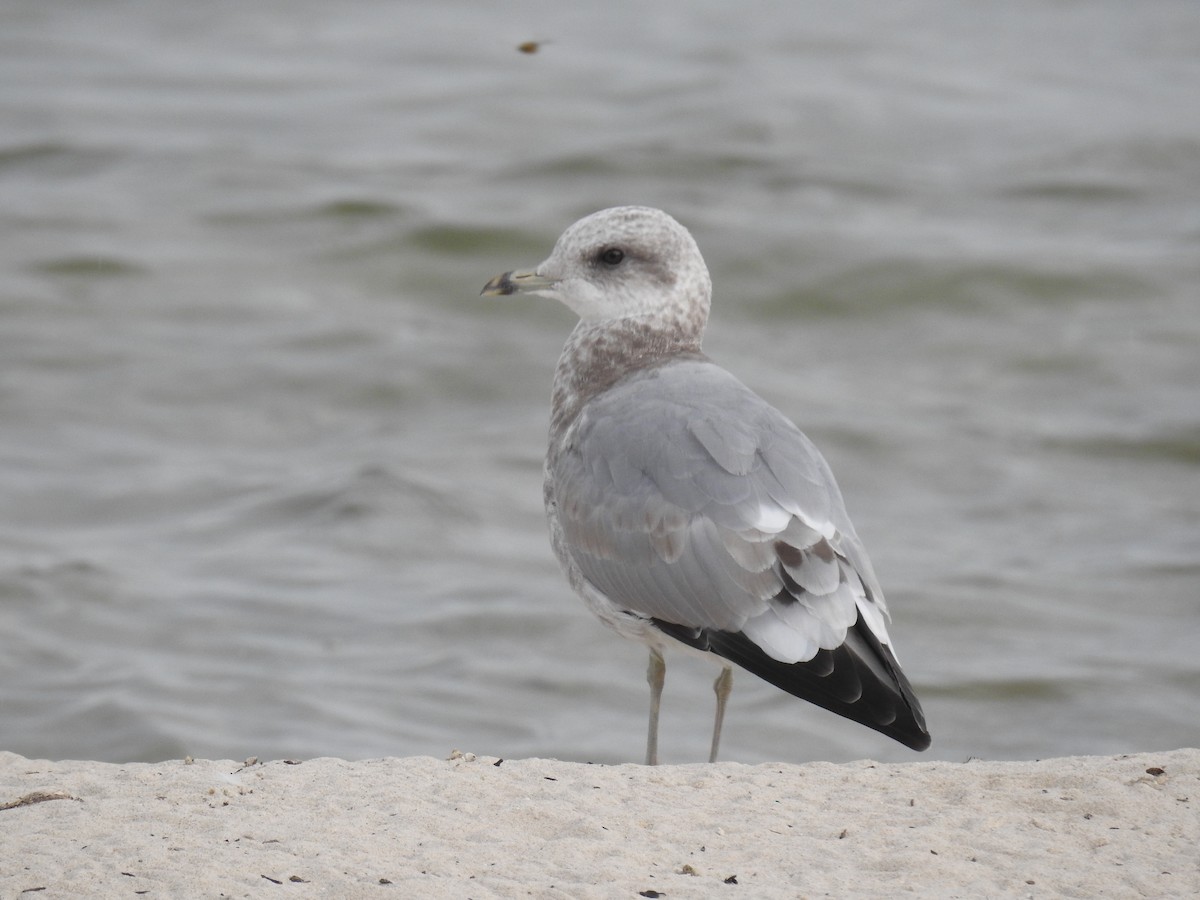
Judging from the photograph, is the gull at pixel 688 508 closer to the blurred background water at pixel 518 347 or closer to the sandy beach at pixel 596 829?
the sandy beach at pixel 596 829

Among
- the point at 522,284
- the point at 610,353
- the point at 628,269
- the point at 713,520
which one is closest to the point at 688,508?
the point at 713,520

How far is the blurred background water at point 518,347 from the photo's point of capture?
8.84m

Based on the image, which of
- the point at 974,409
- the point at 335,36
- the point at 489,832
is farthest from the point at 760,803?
the point at 335,36

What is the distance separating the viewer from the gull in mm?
4727

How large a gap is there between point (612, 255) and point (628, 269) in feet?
0.25

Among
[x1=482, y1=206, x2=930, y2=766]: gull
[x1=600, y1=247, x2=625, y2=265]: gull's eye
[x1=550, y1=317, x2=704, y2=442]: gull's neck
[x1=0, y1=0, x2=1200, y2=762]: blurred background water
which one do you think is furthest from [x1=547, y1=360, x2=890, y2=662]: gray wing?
[x1=0, y1=0, x2=1200, y2=762]: blurred background water

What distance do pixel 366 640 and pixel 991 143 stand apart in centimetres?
981

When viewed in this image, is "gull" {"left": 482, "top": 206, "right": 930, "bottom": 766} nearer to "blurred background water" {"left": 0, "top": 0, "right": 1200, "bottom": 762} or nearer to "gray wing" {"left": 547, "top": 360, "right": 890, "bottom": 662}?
"gray wing" {"left": 547, "top": 360, "right": 890, "bottom": 662}

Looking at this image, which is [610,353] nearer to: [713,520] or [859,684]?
[713,520]

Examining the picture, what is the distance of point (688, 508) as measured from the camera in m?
5.09

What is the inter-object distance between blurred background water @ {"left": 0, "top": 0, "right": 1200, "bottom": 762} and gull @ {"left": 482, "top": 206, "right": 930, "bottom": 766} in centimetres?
273

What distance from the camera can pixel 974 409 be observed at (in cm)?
1225

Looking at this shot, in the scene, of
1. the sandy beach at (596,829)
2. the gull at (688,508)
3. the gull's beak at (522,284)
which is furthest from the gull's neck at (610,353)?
the sandy beach at (596,829)

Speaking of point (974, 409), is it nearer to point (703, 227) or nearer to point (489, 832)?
point (703, 227)
